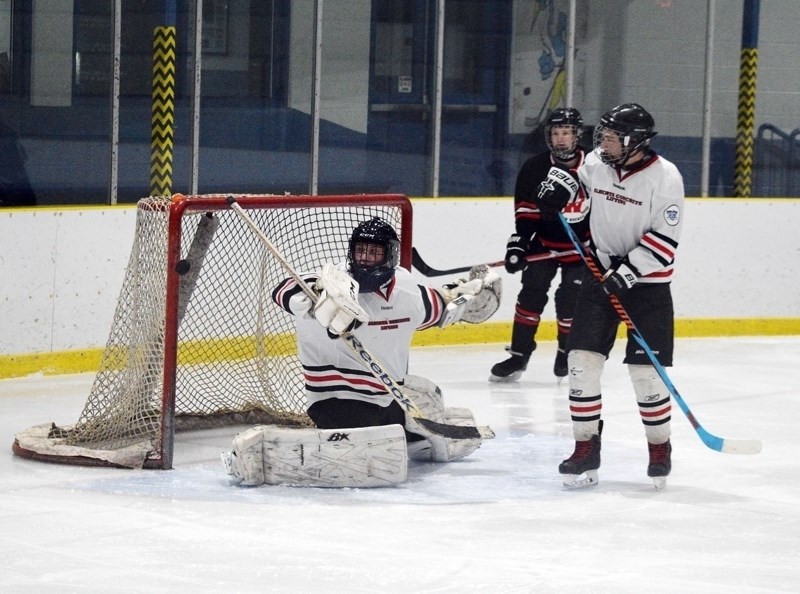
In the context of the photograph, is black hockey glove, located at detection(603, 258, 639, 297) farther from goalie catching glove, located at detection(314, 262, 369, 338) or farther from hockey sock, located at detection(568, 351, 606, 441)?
goalie catching glove, located at detection(314, 262, 369, 338)

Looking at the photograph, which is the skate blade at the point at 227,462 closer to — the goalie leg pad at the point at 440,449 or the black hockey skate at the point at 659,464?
the goalie leg pad at the point at 440,449

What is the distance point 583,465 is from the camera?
13.6 ft

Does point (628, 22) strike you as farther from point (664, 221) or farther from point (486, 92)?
point (664, 221)

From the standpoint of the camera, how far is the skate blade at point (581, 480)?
4.16m

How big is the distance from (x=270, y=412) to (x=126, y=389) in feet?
2.11

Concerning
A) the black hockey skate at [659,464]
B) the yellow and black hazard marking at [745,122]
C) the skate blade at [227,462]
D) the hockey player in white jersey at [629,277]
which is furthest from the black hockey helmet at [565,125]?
the yellow and black hazard marking at [745,122]

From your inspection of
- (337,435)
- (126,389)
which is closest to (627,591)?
(337,435)

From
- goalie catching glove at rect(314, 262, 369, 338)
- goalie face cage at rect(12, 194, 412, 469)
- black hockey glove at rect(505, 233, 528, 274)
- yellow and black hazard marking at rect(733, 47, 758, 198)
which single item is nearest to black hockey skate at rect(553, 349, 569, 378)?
black hockey glove at rect(505, 233, 528, 274)

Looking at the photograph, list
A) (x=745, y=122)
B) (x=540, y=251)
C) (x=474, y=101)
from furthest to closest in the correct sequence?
(x=745, y=122), (x=474, y=101), (x=540, y=251)

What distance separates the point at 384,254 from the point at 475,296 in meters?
0.49

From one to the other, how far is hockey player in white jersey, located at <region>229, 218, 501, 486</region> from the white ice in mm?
71

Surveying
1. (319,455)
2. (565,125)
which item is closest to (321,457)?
(319,455)

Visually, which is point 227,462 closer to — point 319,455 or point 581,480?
point 319,455

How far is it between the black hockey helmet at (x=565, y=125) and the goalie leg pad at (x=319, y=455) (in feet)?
6.24
